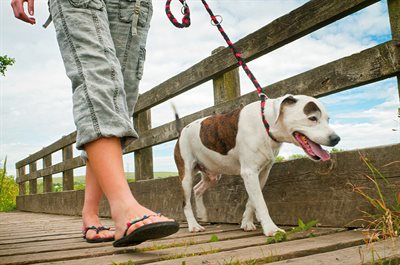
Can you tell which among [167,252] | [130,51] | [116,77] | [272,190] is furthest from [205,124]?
[167,252]

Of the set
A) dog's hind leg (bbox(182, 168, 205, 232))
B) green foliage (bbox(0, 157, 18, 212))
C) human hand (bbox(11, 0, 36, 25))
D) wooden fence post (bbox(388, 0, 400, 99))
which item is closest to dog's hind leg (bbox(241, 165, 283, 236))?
dog's hind leg (bbox(182, 168, 205, 232))

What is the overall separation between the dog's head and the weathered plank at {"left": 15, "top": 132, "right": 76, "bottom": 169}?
541 cm

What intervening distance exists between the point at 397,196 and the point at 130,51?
1.55m

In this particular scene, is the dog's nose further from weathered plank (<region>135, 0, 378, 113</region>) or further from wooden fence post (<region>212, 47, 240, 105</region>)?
wooden fence post (<region>212, 47, 240, 105</region>)

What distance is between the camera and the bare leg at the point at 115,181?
68.1 inches

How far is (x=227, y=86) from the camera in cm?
349

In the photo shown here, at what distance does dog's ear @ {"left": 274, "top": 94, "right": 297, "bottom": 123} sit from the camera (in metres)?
2.35

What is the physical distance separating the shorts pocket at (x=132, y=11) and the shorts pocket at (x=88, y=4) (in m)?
0.18

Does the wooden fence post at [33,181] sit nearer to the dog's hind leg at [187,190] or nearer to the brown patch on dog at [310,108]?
the dog's hind leg at [187,190]

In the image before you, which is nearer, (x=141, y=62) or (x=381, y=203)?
(x=381, y=203)

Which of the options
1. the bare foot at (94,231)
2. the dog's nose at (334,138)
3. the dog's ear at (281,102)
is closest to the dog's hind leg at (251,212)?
the dog's ear at (281,102)

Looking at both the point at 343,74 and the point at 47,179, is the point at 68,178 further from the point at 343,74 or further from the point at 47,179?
the point at 343,74

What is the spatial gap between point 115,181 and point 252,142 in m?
1.01

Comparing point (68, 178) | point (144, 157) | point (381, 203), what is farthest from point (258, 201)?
point (68, 178)
